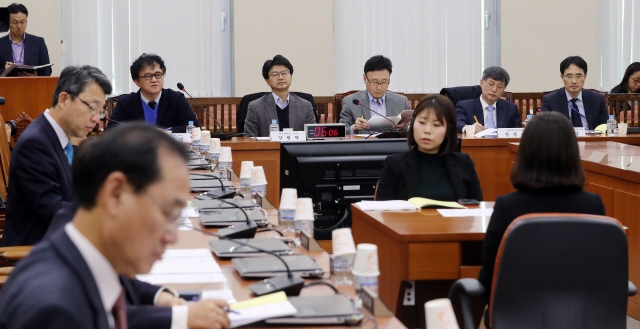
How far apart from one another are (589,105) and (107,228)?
5.82m

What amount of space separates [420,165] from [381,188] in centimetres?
19

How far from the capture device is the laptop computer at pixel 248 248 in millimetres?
2293

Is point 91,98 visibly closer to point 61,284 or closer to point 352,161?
point 352,161

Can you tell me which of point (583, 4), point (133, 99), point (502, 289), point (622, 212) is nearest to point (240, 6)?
point (133, 99)

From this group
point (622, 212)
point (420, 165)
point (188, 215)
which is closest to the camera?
point (188, 215)

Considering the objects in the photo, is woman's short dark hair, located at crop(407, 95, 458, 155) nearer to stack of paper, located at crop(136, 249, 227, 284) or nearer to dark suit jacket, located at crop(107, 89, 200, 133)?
stack of paper, located at crop(136, 249, 227, 284)

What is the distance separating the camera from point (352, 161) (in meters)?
3.98

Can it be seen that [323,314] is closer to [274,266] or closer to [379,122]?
[274,266]

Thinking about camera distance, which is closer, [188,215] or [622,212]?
[188,215]

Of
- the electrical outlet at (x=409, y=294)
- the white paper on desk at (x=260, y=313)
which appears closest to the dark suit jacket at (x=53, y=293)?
the white paper on desk at (x=260, y=313)

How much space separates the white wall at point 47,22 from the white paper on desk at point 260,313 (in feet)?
21.1

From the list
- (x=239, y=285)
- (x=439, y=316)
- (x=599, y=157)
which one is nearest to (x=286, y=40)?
(x=599, y=157)

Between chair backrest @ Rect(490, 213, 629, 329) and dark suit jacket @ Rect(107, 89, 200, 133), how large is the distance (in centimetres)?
372

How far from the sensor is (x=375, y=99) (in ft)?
20.5
